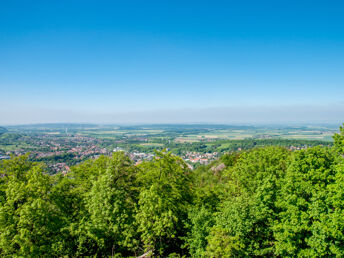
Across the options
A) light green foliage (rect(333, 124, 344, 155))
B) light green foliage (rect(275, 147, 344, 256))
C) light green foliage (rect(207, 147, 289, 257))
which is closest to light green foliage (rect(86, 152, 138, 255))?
light green foliage (rect(207, 147, 289, 257))

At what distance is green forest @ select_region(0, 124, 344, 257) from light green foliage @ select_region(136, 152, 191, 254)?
0.37 ft

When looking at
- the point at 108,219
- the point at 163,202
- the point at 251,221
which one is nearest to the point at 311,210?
the point at 251,221

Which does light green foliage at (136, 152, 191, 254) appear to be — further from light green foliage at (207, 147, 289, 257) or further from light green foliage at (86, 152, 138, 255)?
light green foliage at (207, 147, 289, 257)

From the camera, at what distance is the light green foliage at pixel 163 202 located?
1750cm

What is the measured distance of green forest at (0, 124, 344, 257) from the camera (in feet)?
49.4

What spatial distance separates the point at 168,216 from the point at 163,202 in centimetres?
168

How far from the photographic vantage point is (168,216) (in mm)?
17938

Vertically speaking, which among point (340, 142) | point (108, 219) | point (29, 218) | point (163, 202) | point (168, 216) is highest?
point (340, 142)

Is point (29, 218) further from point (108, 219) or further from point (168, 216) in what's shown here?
point (168, 216)

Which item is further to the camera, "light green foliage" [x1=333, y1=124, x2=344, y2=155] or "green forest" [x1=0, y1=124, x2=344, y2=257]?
"light green foliage" [x1=333, y1=124, x2=344, y2=155]

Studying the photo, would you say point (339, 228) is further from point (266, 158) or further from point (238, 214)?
point (266, 158)

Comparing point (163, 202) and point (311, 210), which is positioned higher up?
point (311, 210)

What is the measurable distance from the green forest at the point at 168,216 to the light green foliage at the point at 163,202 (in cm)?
11

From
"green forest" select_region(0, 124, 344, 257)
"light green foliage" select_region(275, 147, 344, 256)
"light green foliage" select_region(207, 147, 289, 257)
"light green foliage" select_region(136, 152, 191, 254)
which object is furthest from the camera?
"light green foliage" select_region(136, 152, 191, 254)
